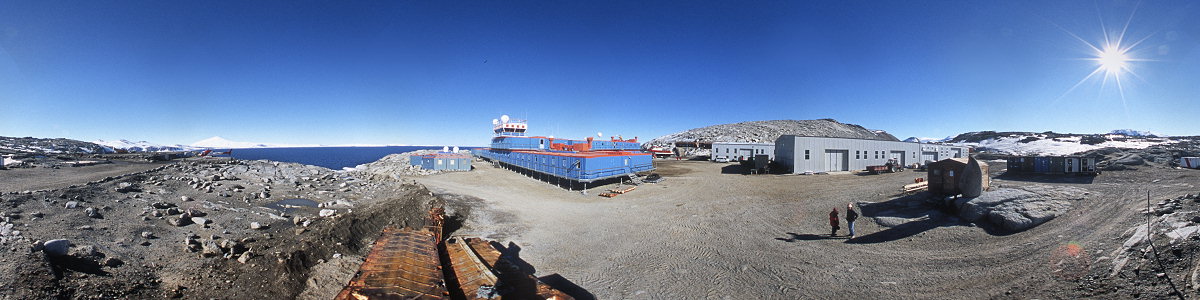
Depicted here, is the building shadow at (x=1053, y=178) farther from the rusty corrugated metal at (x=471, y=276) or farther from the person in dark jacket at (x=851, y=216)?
the rusty corrugated metal at (x=471, y=276)

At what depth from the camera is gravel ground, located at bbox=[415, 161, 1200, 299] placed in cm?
822

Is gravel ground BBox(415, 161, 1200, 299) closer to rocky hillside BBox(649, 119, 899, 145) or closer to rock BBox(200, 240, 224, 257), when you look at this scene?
rock BBox(200, 240, 224, 257)

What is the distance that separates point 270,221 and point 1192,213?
89.6ft

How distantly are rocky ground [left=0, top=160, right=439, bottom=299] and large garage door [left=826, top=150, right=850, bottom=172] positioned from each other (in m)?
33.9

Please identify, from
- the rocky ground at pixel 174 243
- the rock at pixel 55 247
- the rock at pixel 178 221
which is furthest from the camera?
the rock at pixel 178 221

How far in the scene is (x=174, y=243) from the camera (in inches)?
398

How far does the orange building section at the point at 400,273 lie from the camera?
5.97m

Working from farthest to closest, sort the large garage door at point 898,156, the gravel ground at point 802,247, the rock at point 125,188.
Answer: the large garage door at point 898,156 → the rock at point 125,188 → the gravel ground at point 802,247

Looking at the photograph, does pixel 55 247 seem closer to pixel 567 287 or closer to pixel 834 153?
pixel 567 287

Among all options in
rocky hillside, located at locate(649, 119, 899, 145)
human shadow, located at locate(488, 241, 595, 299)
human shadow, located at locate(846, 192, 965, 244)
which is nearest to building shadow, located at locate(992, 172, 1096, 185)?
human shadow, located at locate(846, 192, 965, 244)

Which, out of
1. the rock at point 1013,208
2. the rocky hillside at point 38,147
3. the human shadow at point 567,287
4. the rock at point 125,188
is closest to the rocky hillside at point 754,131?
the rock at point 1013,208

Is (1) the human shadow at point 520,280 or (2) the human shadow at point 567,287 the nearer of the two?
(1) the human shadow at point 520,280

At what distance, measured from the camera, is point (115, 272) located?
7777 mm

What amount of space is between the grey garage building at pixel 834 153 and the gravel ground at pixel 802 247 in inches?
521
